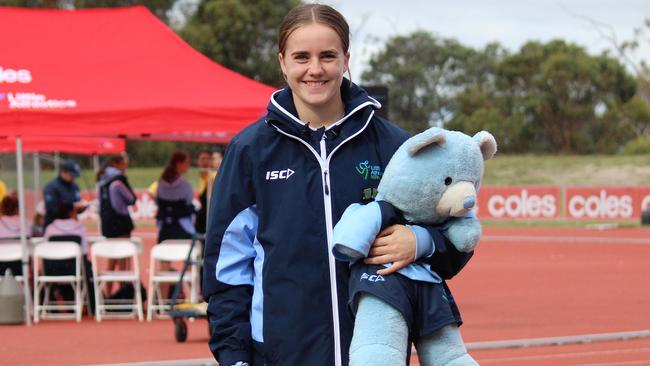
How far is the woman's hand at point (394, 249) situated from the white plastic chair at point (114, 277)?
11995 mm

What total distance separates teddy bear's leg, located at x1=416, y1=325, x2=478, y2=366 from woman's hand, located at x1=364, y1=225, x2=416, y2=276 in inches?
8.7

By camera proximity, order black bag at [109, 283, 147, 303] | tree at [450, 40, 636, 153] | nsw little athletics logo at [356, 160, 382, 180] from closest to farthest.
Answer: nsw little athletics logo at [356, 160, 382, 180] → black bag at [109, 283, 147, 303] → tree at [450, 40, 636, 153]

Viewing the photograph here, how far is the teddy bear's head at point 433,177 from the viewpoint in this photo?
12.5 ft

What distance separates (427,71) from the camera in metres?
75.8

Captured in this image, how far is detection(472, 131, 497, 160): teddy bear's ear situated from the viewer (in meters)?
3.98

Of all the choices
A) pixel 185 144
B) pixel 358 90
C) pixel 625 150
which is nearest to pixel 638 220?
pixel 625 150

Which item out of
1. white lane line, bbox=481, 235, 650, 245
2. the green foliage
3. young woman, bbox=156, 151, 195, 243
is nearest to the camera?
young woman, bbox=156, 151, 195, 243

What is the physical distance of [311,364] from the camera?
149 inches

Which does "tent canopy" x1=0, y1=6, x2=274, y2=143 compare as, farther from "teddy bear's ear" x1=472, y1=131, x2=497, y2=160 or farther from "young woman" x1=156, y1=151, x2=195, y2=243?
"teddy bear's ear" x1=472, y1=131, x2=497, y2=160

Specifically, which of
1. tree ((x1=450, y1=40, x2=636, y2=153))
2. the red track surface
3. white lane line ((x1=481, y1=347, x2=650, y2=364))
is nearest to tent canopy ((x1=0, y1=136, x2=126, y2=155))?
the red track surface

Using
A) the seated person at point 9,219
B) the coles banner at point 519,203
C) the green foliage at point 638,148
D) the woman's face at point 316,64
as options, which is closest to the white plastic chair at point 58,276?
the seated person at point 9,219

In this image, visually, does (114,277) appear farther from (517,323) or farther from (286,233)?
(286,233)

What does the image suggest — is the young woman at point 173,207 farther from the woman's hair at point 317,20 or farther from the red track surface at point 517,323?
the woman's hair at point 317,20

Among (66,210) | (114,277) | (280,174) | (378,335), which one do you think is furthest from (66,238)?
(378,335)
